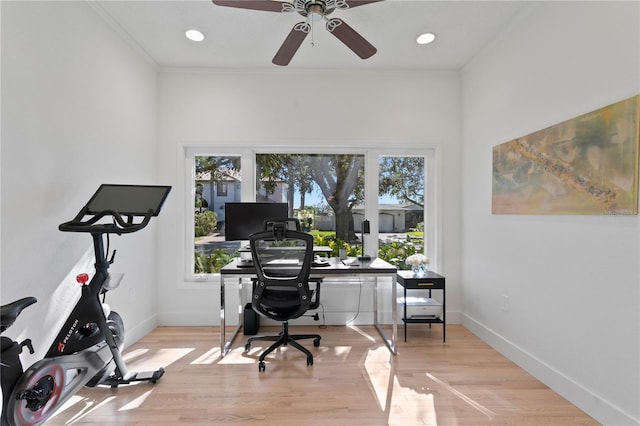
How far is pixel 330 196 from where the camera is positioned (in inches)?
140

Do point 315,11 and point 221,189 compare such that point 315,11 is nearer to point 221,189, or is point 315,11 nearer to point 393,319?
point 221,189

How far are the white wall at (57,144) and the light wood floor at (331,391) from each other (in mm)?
636

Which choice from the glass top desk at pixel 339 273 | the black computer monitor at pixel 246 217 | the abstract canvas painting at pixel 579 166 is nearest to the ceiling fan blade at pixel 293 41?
the black computer monitor at pixel 246 217

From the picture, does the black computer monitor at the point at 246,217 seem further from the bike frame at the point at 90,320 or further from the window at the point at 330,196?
the bike frame at the point at 90,320

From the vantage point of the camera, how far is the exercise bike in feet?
4.78

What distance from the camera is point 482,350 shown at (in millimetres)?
2752

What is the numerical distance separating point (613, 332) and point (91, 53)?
13.5 ft

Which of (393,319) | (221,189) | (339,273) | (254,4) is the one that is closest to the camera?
(254,4)

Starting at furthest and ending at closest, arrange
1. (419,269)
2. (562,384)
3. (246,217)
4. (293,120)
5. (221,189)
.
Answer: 1. (221,189)
2. (293,120)
3. (419,269)
4. (246,217)
5. (562,384)

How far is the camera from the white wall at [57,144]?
5.83ft

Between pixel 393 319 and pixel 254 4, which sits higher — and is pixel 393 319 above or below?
below

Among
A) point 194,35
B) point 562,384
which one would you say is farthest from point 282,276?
point 194,35

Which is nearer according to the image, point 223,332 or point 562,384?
point 562,384

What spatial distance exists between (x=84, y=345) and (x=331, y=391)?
1.61m
